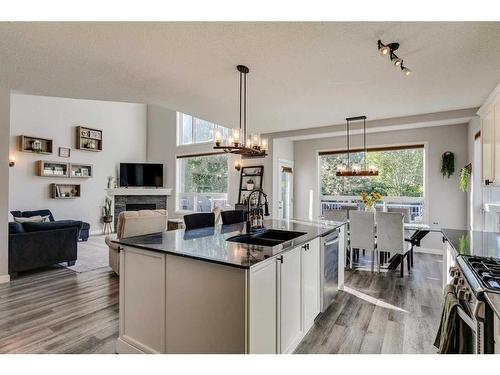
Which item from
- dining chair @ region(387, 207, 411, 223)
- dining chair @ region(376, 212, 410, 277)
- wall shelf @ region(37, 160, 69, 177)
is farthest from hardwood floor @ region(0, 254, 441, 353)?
wall shelf @ region(37, 160, 69, 177)

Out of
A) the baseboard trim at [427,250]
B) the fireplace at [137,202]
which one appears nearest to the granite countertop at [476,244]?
the baseboard trim at [427,250]

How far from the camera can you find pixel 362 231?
4.22 meters

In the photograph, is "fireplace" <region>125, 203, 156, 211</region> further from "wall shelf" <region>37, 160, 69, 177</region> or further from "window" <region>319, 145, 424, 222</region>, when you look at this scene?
"window" <region>319, 145, 424, 222</region>

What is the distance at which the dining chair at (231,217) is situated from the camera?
11.3 ft

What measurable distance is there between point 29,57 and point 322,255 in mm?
3432

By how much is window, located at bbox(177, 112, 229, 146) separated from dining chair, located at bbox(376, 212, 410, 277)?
4.97m

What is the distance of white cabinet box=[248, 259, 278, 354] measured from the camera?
1565mm

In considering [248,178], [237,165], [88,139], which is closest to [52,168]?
[88,139]

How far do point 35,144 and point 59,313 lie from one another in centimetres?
534

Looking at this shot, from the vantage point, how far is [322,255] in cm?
270

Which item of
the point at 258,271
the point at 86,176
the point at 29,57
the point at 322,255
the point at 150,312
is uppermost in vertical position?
the point at 29,57

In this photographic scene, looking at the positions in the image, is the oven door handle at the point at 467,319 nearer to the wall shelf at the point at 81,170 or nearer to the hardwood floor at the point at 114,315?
the hardwood floor at the point at 114,315
